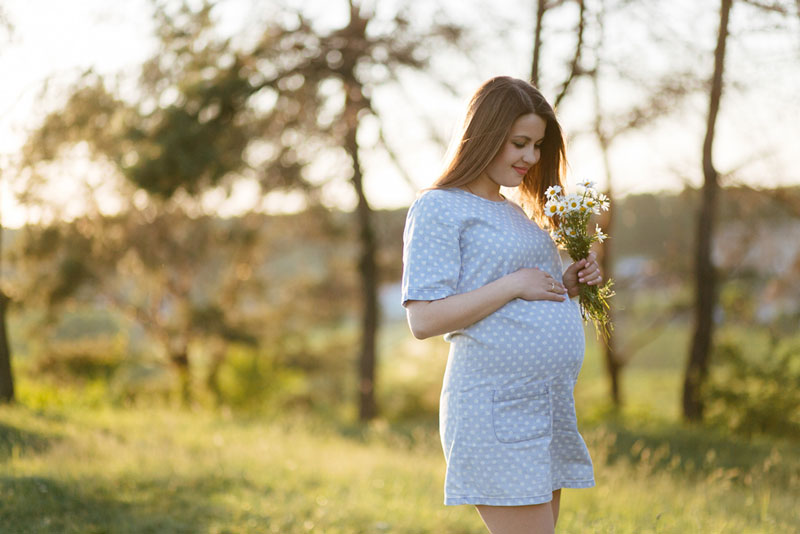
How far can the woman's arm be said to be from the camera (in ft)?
6.95

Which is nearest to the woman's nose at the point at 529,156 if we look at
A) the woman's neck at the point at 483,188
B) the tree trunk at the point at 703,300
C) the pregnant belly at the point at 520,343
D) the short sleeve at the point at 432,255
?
the woman's neck at the point at 483,188

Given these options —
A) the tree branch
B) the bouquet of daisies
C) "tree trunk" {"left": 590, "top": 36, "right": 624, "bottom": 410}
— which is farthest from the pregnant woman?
"tree trunk" {"left": 590, "top": 36, "right": 624, "bottom": 410}

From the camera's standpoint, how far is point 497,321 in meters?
2.20

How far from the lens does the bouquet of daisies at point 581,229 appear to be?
2.43 m

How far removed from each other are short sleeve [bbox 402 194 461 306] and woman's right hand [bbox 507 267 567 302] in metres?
0.18

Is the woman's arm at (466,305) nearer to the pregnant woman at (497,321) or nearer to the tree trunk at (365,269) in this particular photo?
the pregnant woman at (497,321)

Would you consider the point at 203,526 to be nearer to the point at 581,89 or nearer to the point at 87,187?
the point at 581,89

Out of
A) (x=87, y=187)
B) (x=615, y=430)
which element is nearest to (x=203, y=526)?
(x=615, y=430)

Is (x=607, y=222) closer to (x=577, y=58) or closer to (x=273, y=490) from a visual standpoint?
(x=577, y=58)

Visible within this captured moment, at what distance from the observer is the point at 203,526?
4270mm

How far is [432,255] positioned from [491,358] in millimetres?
350

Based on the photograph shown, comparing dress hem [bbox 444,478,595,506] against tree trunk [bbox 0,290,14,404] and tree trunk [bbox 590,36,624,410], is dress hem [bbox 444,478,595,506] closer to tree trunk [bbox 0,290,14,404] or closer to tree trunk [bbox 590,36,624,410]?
tree trunk [bbox 590,36,624,410]

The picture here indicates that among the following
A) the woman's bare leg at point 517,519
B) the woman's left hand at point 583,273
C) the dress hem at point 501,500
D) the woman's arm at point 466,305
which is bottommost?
the woman's bare leg at point 517,519

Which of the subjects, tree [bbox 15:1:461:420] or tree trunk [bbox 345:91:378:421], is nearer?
tree [bbox 15:1:461:420]
